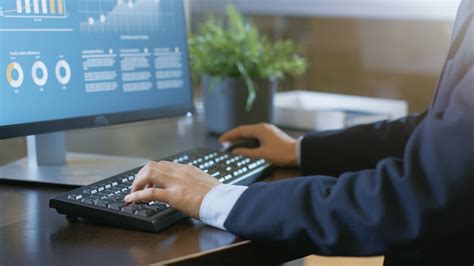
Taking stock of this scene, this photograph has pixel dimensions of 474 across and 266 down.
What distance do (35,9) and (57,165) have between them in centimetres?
29

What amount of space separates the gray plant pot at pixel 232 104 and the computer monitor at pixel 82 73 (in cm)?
24

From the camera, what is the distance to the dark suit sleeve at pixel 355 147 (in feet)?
4.36

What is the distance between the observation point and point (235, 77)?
5.70 feet

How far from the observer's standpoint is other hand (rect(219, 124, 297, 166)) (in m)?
1.40

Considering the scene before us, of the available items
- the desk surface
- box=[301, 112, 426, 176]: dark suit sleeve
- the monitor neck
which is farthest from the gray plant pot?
the desk surface

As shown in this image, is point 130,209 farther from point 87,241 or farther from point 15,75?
point 15,75

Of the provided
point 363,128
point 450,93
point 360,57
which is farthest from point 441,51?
point 450,93

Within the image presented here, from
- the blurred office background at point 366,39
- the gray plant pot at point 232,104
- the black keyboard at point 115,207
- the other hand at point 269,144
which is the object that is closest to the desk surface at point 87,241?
the black keyboard at point 115,207

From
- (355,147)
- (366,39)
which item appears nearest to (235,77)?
(355,147)

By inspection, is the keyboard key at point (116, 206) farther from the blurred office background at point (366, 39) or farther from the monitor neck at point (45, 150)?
the blurred office background at point (366, 39)

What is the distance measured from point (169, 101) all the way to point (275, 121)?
0.51m

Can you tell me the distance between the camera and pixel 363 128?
4.47ft

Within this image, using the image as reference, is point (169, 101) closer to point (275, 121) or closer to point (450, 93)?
point (275, 121)

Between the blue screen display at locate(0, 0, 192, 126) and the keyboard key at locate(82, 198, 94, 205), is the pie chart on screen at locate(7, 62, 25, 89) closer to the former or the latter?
the blue screen display at locate(0, 0, 192, 126)
